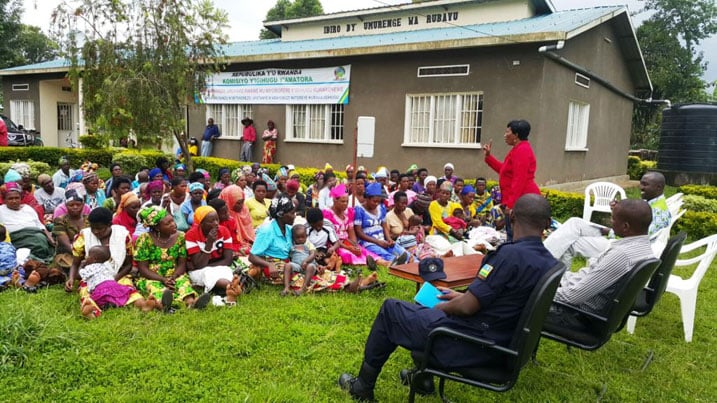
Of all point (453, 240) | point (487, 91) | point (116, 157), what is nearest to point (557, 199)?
point (487, 91)

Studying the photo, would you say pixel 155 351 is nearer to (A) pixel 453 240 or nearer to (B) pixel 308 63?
(A) pixel 453 240

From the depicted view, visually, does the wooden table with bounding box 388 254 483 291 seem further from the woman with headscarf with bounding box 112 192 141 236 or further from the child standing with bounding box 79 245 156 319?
the woman with headscarf with bounding box 112 192 141 236

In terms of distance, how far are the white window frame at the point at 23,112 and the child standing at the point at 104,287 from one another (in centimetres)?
2164

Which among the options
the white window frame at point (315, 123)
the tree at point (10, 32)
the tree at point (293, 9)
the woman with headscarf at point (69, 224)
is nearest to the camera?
the woman with headscarf at point (69, 224)

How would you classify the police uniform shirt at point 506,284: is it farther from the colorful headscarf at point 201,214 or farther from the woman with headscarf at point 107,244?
the woman with headscarf at point 107,244

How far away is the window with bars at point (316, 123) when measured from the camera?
1530cm

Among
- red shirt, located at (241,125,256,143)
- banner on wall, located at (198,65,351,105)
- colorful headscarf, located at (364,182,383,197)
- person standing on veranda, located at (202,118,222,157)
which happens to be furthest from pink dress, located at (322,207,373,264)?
person standing on veranda, located at (202,118,222,157)

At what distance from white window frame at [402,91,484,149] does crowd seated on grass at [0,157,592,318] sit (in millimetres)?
4475

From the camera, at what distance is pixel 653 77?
29.3 metres

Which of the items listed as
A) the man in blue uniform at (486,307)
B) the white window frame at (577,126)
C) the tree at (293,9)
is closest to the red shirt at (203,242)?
the man in blue uniform at (486,307)

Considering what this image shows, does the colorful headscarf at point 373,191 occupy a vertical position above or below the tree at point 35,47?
below

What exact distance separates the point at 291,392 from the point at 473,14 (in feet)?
48.0

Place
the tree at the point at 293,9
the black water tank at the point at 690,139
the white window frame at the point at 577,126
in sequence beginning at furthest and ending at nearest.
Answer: the tree at the point at 293,9
the black water tank at the point at 690,139
the white window frame at the point at 577,126

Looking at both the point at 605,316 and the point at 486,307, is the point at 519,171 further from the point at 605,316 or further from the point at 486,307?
the point at 486,307
